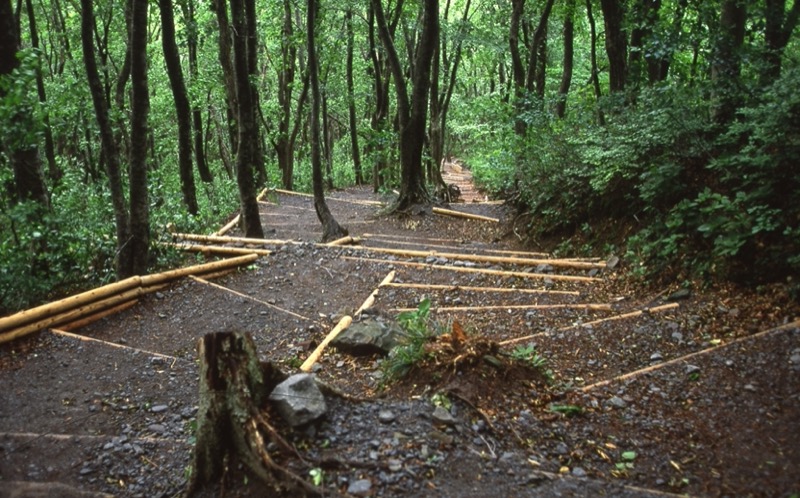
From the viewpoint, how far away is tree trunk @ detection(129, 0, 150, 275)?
642 cm

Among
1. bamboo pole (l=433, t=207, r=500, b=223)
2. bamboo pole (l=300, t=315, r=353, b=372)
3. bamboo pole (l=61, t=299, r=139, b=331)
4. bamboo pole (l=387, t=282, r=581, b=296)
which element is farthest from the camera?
bamboo pole (l=433, t=207, r=500, b=223)

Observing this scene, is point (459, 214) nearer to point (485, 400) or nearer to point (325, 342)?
point (325, 342)

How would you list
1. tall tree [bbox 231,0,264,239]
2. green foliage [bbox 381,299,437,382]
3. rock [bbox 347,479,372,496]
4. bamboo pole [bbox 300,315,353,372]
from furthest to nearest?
tall tree [bbox 231,0,264,239] < bamboo pole [bbox 300,315,353,372] < green foliage [bbox 381,299,437,382] < rock [bbox 347,479,372,496]

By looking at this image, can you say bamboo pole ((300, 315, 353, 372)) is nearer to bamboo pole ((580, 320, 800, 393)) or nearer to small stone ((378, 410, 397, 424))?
small stone ((378, 410, 397, 424))

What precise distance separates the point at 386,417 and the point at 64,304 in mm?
4192

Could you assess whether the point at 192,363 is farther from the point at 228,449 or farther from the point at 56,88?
the point at 56,88

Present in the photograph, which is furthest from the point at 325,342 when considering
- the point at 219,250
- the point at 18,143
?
the point at 219,250

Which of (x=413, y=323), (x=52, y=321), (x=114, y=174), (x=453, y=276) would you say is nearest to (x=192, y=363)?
(x=52, y=321)

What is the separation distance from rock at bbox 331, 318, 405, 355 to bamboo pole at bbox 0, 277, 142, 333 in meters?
2.79

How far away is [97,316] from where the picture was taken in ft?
20.2

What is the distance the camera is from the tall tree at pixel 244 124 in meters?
9.05

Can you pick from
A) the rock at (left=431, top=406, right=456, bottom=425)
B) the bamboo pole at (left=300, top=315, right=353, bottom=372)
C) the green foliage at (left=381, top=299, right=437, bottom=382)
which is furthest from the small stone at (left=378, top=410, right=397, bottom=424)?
the bamboo pole at (left=300, top=315, right=353, bottom=372)

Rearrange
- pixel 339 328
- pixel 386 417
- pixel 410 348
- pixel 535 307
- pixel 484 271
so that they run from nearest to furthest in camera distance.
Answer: pixel 386 417 → pixel 410 348 → pixel 339 328 → pixel 535 307 → pixel 484 271

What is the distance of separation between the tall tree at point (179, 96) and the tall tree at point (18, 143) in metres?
2.98
